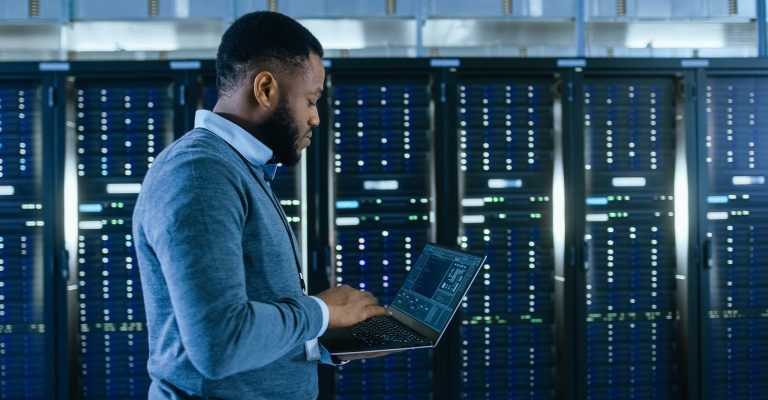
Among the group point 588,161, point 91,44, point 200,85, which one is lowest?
point 588,161

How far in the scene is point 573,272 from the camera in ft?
8.52

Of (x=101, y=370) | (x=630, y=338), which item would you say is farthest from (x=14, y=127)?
(x=630, y=338)

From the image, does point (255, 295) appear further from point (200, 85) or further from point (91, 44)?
point (91, 44)

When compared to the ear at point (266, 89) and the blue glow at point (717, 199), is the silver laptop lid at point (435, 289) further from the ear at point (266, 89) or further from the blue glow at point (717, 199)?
the blue glow at point (717, 199)

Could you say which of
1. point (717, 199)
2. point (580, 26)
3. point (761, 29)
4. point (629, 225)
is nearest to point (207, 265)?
point (629, 225)

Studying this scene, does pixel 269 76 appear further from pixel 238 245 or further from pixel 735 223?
pixel 735 223

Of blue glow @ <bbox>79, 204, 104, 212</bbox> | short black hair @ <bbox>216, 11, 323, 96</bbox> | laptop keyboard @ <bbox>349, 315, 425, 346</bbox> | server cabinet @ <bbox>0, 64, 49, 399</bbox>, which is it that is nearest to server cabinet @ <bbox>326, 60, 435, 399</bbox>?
blue glow @ <bbox>79, 204, 104, 212</bbox>

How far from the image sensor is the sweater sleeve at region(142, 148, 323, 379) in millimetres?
726

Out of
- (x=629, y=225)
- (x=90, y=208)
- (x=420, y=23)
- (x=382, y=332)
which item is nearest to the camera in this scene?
(x=382, y=332)

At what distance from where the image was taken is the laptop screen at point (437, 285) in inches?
44.6

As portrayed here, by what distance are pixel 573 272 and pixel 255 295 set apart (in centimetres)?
209

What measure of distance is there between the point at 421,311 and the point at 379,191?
4.72 ft

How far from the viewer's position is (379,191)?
103 inches

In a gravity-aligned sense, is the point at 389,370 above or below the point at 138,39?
below
